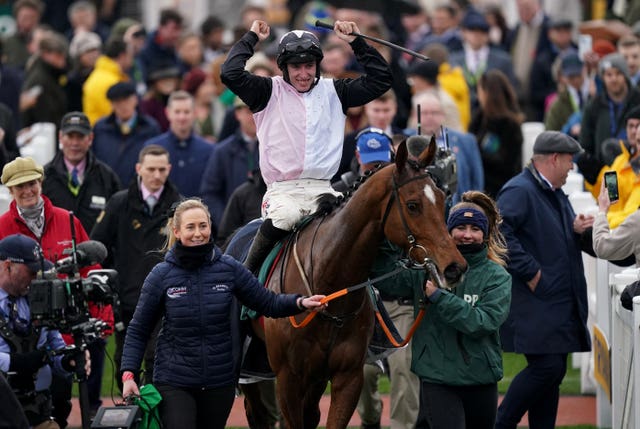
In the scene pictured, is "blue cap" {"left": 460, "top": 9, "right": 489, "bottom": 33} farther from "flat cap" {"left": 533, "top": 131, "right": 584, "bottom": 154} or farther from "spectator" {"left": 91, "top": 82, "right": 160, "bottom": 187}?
"flat cap" {"left": 533, "top": 131, "right": 584, "bottom": 154}

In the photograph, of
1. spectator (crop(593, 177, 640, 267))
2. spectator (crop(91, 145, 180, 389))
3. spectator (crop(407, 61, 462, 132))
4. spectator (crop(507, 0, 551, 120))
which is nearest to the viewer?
spectator (crop(593, 177, 640, 267))

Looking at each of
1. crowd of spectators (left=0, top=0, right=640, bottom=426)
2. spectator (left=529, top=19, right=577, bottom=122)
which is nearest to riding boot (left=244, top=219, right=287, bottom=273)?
crowd of spectators (left=0, top=0, right=640, bottom=426)

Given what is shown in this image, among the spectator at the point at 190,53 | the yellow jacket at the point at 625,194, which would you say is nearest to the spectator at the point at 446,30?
the spectator at the point at 190,53

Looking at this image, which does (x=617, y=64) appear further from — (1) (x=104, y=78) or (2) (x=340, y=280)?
(2) (x=340, y=280)

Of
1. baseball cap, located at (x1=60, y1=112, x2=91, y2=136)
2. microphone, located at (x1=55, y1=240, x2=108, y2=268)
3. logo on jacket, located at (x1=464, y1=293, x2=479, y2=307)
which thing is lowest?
logo on jacket, located at (x1=464, y1=293, x2=479, y2=307)

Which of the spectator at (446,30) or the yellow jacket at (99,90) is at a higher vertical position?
the spectator at (446,30)

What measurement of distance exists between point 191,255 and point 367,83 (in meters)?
1.79

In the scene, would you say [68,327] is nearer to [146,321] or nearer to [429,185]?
[146,321]

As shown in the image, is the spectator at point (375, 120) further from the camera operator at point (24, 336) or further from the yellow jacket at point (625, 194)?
the camera operator at point (24, 336)

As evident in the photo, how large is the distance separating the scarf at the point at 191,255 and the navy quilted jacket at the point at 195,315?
0.11 ft

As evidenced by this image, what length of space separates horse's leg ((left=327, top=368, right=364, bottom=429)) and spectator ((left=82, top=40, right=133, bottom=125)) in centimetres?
878

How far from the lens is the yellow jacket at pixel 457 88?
18.2 meters

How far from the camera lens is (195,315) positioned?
352 inches

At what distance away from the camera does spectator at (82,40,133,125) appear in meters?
18.0
